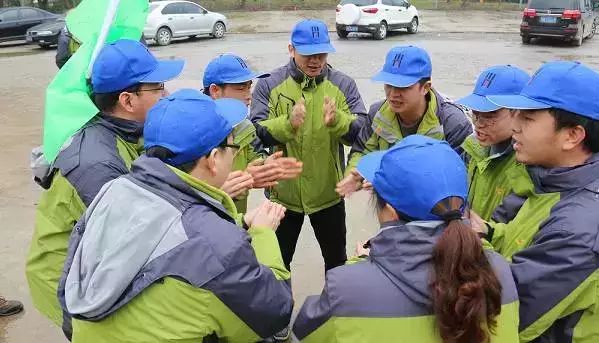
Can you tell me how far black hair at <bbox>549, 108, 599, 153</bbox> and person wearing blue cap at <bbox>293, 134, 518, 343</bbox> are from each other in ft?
1.72

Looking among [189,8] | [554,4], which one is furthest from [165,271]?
[189,8]

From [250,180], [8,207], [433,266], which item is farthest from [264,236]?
[8,207]

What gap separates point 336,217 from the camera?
4.01m

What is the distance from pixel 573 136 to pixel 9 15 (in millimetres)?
22594

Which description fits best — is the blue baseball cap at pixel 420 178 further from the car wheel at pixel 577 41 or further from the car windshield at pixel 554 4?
the car wheel at pixel 577 41

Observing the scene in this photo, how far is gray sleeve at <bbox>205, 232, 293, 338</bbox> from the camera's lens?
5.73 feet

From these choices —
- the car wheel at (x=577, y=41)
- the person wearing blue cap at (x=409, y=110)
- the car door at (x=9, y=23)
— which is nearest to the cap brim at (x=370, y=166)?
the person wearing blue cap at (x=409, y=110)

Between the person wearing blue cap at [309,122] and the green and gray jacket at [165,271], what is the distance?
6.07 ft

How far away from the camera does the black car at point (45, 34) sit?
747 inches

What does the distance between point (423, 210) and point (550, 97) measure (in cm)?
71

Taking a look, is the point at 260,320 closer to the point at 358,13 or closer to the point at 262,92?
the point at 262,92

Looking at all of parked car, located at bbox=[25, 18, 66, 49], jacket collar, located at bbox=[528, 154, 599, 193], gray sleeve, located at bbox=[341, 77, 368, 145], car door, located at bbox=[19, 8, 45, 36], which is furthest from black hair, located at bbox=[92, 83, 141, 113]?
car door, located at bbox=[19, 8, 45, 36]

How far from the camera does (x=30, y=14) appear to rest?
21188mm

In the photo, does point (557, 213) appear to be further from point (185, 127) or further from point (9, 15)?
point (9, 15)
